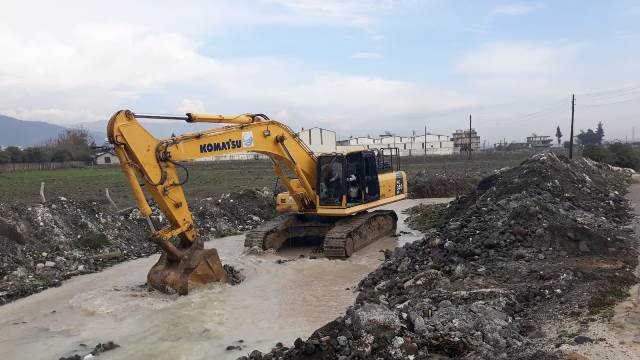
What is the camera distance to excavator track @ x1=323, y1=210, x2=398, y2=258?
12367 mm

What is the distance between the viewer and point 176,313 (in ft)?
28.1

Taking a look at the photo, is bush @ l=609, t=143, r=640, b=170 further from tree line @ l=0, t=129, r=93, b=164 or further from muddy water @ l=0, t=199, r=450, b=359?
tree line @ l=0, t=129, r=93, b=164

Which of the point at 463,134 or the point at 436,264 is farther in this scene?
the point at 463,134

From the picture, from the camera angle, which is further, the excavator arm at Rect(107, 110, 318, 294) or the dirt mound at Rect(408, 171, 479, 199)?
the dirt mound at Rect(408, 171, 479, 199)

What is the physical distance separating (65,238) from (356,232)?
7162mm

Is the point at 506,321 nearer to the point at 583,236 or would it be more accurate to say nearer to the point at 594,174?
the point at 583,236

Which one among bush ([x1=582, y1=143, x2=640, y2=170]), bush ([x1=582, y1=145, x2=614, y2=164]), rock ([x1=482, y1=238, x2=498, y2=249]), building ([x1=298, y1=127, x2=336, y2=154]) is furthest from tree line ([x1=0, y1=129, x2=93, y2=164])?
rock ([x1=482, y1=238, x2=498, y2=249])

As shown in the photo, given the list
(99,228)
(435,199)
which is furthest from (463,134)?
(99,228)

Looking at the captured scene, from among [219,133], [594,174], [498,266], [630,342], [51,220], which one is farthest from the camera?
[594,174]

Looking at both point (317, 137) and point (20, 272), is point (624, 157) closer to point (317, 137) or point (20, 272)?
point (20, 272)

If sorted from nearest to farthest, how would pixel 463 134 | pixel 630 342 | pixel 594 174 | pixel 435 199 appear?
pixel 630 342 → pixel 594 174 → pixel 435 199 → pixel 463 134

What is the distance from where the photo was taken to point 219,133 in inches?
424

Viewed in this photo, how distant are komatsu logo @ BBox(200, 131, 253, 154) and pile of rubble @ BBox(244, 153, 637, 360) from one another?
397 cm

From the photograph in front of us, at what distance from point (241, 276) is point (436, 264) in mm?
4061
